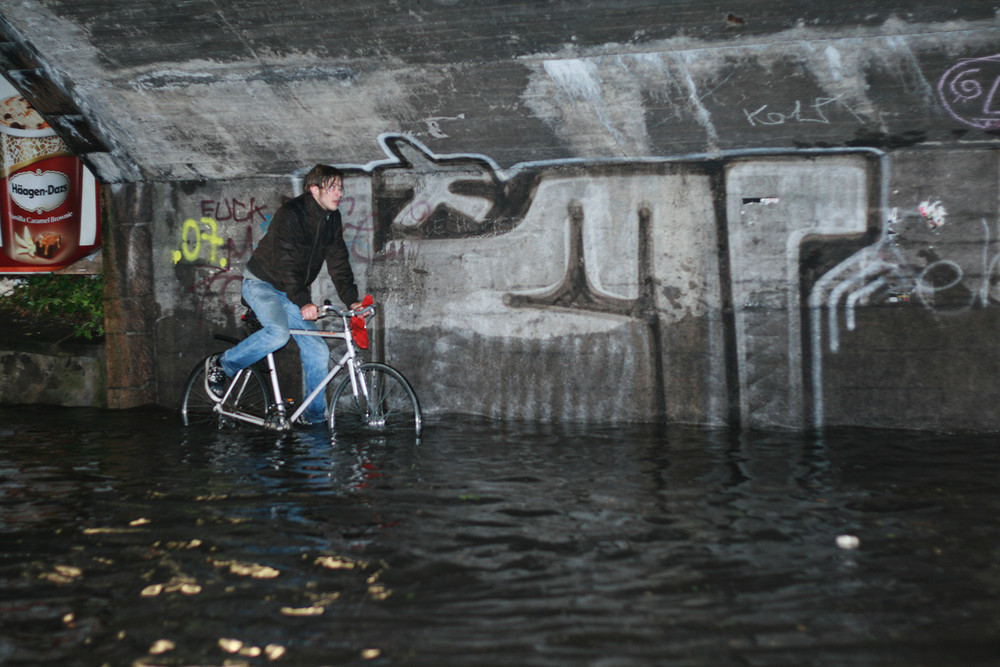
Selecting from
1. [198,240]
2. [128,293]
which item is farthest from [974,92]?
[128,293]

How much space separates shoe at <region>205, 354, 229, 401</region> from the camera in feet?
23.8

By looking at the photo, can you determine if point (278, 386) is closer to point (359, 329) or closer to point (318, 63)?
point (359, 329)

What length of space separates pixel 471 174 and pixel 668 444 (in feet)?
9.47

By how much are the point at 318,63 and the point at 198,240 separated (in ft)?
8.52

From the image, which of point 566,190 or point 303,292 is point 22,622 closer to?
point 303,292

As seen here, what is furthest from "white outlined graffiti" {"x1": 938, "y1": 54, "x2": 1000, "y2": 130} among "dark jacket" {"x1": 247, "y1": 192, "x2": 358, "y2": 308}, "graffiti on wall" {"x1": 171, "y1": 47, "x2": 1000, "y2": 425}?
"dark jacket" {"x1": 247, "y1": 192, "x2": 358, "y2": 308}

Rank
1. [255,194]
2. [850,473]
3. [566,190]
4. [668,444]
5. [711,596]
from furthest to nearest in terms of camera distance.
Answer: [255,194] → [566,190] → [668,444] → [850,473] → [711,596]

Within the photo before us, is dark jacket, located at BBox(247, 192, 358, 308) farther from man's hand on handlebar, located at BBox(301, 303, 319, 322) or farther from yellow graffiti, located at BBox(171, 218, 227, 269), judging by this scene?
yellow graffiti, located at BBox(171, 218, 227, 269)

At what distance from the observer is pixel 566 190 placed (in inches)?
285

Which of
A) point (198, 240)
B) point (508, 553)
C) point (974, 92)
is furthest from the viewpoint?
point (198, 240)

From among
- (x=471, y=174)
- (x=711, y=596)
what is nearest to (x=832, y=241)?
(x=471, y=174)

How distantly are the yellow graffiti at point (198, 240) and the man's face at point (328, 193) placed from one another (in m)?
1.75

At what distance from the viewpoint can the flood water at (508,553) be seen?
2945mm

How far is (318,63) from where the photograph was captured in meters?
6.43
